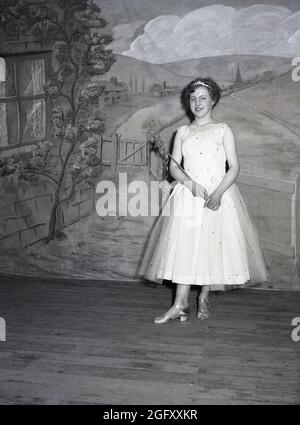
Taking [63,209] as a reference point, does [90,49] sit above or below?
above

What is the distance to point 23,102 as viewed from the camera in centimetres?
449

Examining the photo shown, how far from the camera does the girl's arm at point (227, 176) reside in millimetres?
3076

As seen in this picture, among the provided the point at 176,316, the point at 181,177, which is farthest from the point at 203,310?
the point at 181,177

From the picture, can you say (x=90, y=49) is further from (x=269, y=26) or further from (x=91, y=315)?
(x=91, y=315)

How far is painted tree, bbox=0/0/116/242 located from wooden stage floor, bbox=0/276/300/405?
43.5 inches

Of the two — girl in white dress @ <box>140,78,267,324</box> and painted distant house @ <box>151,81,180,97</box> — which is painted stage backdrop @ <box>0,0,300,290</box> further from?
girl in white dress @ <box>140,78,267,324</box>

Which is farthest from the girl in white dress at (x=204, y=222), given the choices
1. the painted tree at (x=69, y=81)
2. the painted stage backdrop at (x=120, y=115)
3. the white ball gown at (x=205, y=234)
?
the painted tree at (x=69, y=81)

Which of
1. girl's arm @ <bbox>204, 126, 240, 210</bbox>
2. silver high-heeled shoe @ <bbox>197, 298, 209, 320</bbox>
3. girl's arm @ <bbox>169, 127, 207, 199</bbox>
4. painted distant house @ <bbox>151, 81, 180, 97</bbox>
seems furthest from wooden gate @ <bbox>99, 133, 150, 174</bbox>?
silver high-heeled shoe @ <bbox>197, 298, 209, 320</bbox>

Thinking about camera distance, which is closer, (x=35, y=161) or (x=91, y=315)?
(x=91, y=315)

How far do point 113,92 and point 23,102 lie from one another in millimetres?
838
